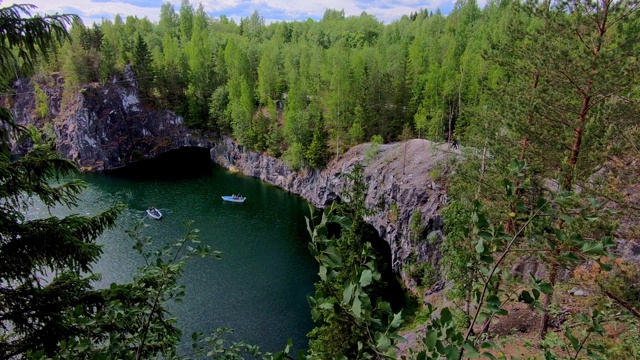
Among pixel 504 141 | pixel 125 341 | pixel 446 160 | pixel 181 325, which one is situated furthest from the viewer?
pixel 446 160

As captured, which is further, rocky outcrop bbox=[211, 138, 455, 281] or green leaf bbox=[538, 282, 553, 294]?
rocky outcrop bbox=[211, 138, 455, 281]

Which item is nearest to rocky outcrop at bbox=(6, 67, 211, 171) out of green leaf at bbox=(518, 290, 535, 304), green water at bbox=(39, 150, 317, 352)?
green water at bbox=(39, 150, 317, 352)

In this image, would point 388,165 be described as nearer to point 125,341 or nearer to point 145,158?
point 125,341

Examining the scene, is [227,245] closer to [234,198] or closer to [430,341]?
[234,198]

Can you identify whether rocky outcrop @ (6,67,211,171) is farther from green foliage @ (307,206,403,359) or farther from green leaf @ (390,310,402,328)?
green leaf @ (390,310,402,328)

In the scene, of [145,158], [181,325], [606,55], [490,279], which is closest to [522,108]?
[606,55]

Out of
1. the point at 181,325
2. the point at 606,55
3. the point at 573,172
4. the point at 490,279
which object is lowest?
the point at 181,325

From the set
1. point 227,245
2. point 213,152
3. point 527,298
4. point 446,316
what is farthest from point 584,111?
point 213,152
